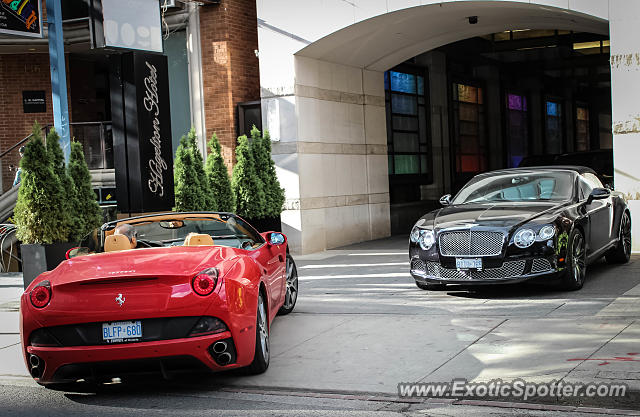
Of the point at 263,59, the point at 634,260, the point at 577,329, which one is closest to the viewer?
the point at 577,329

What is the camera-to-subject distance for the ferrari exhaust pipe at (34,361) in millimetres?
5773

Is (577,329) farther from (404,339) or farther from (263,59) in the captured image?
(263,59)

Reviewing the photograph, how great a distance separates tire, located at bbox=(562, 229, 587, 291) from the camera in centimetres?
Answer: 935

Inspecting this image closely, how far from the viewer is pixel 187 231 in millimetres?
7715

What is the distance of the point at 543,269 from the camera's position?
29.8ft

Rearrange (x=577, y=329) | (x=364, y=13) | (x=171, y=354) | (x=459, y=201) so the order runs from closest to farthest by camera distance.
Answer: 1. (x=171, y=354)
2. (x=577, y=329)
3. (x=459, y=201)
4. (x=364, y=13)

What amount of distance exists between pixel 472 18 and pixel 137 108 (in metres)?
7.03

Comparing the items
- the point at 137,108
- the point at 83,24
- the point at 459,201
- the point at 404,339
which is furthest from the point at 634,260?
the point at 83,24

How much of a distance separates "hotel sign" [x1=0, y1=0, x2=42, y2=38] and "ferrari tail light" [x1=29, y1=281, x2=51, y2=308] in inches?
293

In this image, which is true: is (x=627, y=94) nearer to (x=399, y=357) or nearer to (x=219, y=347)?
(x=399, y=357)

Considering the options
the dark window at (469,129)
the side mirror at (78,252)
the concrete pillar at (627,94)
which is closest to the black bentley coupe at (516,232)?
the concrete pillar at (627,94)

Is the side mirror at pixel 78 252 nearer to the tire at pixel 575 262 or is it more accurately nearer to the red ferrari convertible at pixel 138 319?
the red ferrari convertible at pixel 138 319

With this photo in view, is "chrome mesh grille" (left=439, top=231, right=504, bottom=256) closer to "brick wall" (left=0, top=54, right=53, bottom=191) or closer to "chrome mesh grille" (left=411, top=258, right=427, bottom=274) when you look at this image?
"chrome mesh grille" (left=411, top=258, right=427, bottom=274)

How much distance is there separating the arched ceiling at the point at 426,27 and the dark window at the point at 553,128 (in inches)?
712
